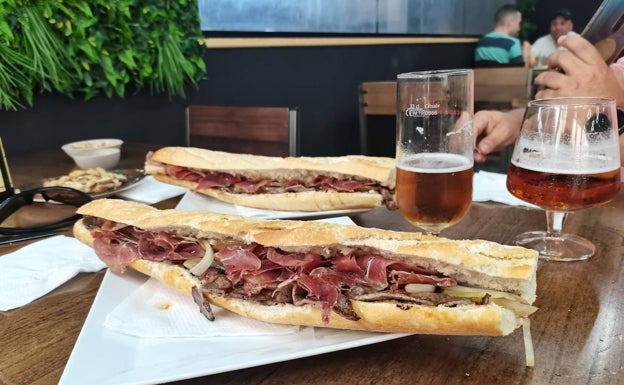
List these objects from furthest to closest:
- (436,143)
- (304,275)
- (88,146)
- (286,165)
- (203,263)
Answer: (88,146), (286,165), (436,143), (203,263), (304,275)

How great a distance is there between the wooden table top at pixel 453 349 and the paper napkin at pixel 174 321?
90mm

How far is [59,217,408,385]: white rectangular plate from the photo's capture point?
743 millimetres

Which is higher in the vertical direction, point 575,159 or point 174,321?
point 575,159

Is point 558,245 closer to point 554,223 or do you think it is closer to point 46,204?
point 554,223

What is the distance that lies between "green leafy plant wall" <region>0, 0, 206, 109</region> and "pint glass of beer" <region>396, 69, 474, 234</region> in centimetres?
232

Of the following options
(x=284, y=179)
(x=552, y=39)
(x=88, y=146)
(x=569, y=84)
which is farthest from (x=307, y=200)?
(x=552, y=39)

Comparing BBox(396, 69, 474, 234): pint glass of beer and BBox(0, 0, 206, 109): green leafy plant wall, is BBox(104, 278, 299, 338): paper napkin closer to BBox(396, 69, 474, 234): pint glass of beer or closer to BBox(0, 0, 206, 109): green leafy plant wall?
BBox(396, 69, 474, 234): pint glass of beer

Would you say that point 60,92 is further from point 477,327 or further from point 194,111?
point 477,327

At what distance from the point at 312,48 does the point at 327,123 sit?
82cm

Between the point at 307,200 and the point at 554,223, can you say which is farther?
the point at 307,200

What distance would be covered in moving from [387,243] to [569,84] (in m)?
1.20

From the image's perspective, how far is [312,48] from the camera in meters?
4.75

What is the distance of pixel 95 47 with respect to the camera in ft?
9.39

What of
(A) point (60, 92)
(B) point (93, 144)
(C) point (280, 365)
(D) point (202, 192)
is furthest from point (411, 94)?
(A) point (60, 92)
